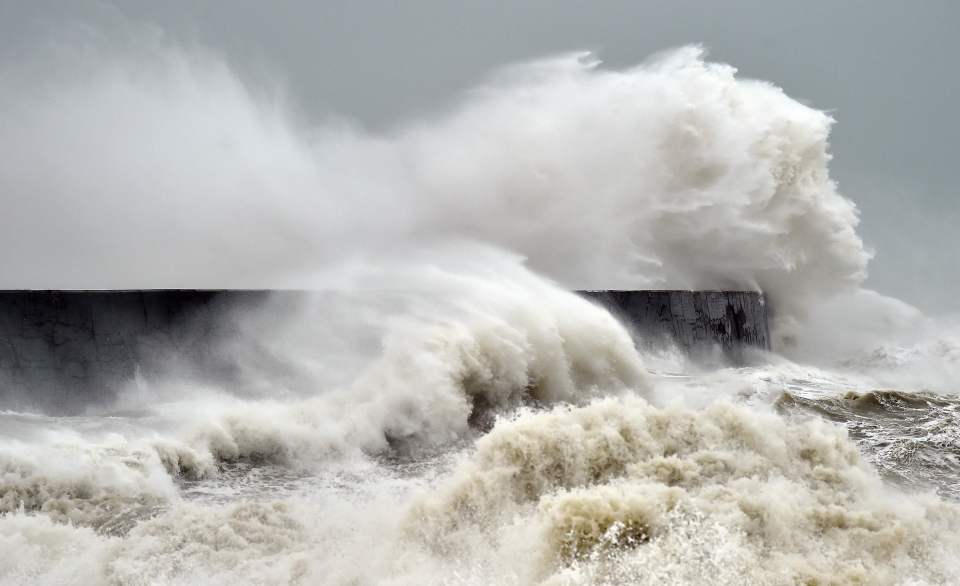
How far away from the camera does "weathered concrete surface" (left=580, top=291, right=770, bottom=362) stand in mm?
11328

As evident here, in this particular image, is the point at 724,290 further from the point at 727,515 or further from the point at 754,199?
the point at 727,515

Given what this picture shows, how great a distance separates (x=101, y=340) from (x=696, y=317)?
836 centimetres

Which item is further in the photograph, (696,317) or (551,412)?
(696,317)

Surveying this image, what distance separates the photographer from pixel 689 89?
1446cm

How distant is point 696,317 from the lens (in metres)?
12.5

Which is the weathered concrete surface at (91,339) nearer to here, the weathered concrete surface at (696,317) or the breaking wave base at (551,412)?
the breaking wave base at (551,412)

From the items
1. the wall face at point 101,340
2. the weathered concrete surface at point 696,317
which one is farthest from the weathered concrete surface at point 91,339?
the weathered concrete surface at point 696,317

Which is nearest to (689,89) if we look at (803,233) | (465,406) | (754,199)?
(754,199)

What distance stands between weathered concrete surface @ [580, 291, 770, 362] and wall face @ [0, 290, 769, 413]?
183 inches

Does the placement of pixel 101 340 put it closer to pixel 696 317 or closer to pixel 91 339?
pixel 91 339

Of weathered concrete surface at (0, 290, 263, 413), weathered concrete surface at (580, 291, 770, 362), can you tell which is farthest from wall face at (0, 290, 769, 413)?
weathered concrete surface at (580, 291, 770, 362)

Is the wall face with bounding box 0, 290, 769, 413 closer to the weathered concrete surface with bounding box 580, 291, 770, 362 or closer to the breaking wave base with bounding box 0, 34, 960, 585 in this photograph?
the breaking wave base with bounding box 0, 34, 960, 585

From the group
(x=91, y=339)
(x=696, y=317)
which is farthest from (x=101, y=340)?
(x=696, y=317)

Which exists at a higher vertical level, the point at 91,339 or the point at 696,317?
the point at 696,317
